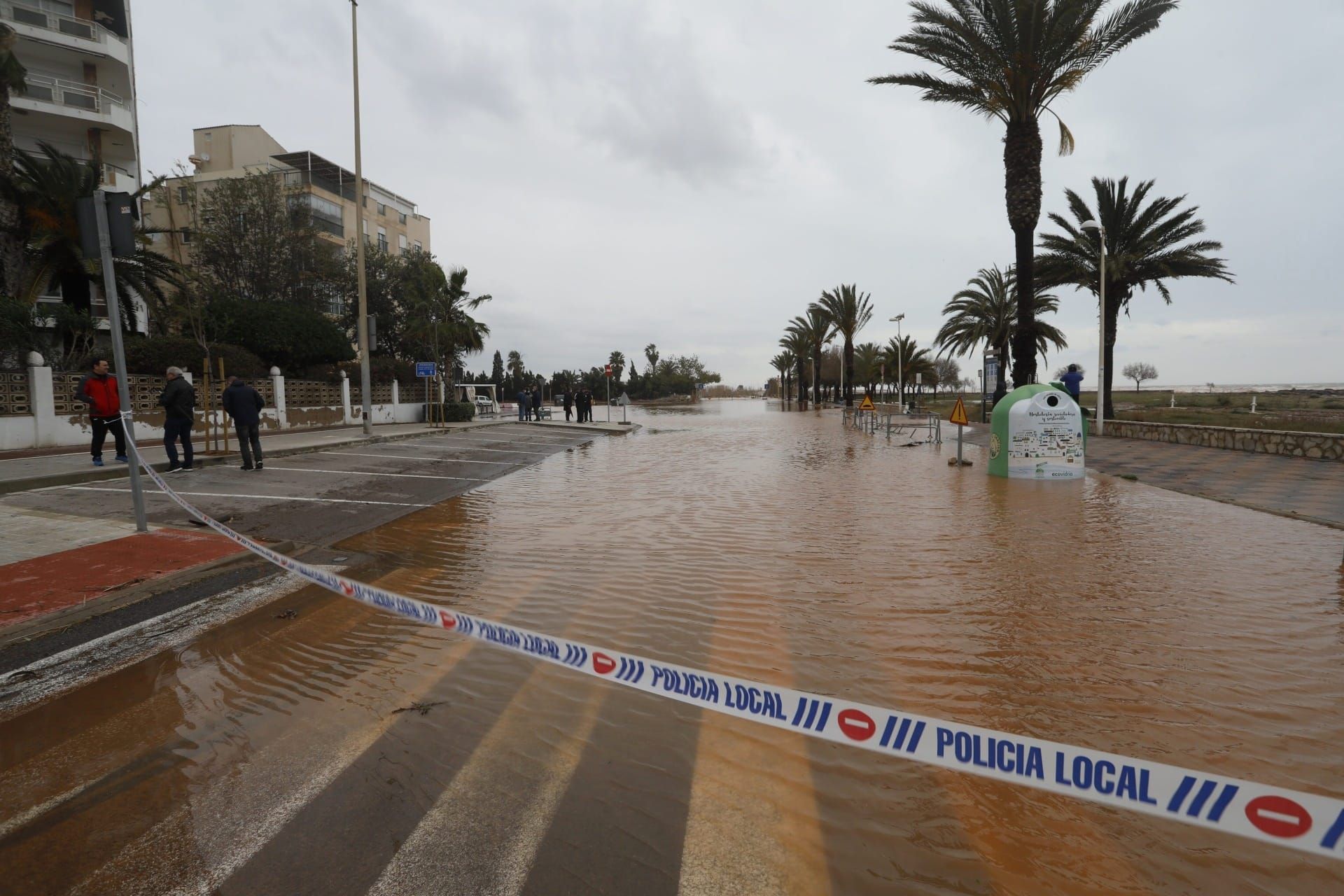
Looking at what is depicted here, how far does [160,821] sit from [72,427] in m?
18.2

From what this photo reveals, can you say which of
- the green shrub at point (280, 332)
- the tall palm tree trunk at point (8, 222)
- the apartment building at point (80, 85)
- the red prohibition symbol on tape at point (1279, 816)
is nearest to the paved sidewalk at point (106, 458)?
the green shrub at point (280, 332)

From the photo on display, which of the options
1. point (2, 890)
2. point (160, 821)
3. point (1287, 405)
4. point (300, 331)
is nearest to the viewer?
point (2, 890)

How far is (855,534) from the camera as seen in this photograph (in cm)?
786

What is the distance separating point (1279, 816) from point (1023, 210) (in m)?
19.8

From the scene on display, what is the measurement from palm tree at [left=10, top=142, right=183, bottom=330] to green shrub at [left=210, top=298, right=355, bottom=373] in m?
2.05

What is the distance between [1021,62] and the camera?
55.2 feet

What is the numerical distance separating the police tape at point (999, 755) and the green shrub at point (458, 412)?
97.2ft

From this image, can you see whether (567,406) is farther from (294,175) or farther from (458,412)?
(294,175)

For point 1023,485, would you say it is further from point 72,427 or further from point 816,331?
point 816,331

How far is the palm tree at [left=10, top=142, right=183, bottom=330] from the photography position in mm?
20875

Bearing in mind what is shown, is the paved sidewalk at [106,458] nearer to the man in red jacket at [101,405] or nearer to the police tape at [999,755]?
the man in red jacket at [101,405]

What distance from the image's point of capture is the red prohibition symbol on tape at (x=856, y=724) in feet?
9.37

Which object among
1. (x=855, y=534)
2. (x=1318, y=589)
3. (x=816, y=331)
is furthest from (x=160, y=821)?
(x=816, y=331)

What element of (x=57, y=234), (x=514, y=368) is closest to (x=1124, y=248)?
(x=57, y=234)
